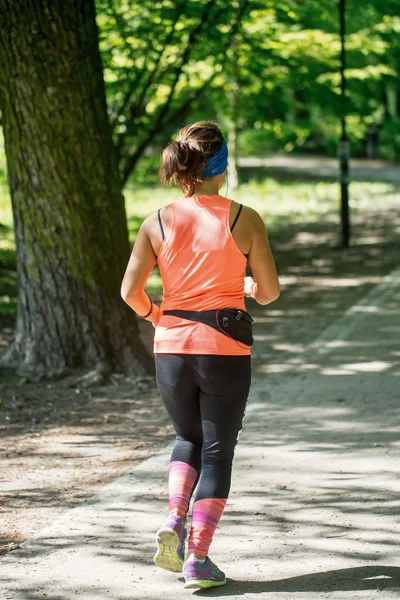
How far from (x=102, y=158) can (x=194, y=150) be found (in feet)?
13.2

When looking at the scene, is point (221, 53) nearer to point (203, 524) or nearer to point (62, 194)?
point (62, 194)

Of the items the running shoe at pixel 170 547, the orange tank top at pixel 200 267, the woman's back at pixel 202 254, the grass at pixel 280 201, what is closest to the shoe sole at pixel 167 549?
the running shoe at pixel 170 547

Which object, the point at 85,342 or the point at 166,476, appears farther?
the point at 85,342

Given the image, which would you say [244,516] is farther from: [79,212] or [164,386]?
[79,212]

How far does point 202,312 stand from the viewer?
3.81 metres

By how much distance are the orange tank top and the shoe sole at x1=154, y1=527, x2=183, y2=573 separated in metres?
0.72

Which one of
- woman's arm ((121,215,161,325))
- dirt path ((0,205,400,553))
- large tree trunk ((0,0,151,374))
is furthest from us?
large tree trunk ((0,0,151,374))

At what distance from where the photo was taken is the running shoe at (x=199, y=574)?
377 centimetres

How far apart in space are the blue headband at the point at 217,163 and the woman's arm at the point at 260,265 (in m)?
0.20

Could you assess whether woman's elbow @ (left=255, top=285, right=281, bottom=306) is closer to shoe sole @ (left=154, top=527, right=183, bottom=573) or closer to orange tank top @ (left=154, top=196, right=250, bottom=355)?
orange tank top @ (left=154, top=196, right=250, bottom=355)

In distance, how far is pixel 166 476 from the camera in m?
5.42

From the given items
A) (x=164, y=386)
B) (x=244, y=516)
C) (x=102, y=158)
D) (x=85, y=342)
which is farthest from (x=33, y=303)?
(x=164, y=386)

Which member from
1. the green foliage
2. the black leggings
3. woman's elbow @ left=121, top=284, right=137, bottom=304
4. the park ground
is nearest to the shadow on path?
the black leggings

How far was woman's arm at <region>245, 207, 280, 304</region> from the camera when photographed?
12.6ft
